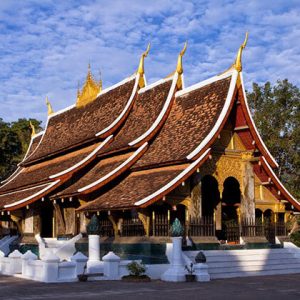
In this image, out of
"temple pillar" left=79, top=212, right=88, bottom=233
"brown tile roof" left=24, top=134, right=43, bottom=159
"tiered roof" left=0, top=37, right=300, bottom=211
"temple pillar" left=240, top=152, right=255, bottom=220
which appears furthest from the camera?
"brown tile roof" left=24, top=134, right=43, bottom=159

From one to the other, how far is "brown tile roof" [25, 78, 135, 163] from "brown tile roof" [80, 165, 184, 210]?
361cm

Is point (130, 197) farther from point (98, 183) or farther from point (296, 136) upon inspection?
point (296, 136)

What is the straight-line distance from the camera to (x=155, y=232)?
55.0 ft

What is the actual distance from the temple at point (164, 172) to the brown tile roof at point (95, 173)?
7cm

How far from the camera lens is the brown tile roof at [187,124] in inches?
716

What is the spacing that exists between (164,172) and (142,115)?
445cm

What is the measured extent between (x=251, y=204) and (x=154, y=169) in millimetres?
3658

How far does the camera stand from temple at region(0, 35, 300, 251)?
17500 millimetres

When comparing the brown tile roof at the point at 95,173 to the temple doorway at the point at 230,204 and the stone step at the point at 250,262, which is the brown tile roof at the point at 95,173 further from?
the stone step at the point at 250,262

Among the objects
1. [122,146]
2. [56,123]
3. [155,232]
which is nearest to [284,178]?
[56,123]

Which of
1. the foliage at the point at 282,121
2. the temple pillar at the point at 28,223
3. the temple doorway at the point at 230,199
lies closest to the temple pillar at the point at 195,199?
the temple doorway at the point at 230,199

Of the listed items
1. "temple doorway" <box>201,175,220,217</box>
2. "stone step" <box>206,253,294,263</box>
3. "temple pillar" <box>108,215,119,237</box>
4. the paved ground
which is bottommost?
the paved ground

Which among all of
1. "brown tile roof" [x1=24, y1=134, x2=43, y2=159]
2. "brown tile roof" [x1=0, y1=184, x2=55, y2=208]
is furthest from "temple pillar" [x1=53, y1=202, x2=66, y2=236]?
"brown tile roof" [x1=24, y1=134, x2=43, y2=159]

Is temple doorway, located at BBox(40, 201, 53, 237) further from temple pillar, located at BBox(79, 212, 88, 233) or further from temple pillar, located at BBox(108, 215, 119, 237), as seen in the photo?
temple pillar, located at BBox(108, 215, 119, 237)
